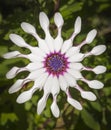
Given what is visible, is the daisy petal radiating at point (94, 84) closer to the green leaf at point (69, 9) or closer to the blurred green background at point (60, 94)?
the blurred green background at point (60, 94)

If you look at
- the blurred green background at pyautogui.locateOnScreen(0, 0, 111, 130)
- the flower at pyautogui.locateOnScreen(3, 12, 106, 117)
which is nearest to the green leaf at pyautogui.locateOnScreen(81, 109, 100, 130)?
the blurred green background at pyautogui.locateOnScreen(0, 0, 111, 130)

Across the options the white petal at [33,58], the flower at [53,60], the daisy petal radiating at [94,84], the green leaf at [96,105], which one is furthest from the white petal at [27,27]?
the green leaf at [96,105]

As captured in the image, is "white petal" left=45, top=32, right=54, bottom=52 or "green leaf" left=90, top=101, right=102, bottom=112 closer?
"white petal" left=45, top=32, right=54, bottom=52

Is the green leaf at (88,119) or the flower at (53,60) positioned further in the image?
the green leaf at (88,119)

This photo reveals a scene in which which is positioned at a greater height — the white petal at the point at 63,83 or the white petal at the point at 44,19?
the white petal at the point at 44,19

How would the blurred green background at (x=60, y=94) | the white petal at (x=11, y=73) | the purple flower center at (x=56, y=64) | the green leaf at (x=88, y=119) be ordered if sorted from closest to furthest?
the white petal at (x=11, y=73) < the purple flower center at (x=56, y=64) < the blurred green background at (x=60, y=94) < the green leaf at (x=88, y=119)

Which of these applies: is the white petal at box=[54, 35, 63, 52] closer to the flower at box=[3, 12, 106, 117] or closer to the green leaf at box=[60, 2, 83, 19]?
the flower at box=[3, 12, 106, 117]

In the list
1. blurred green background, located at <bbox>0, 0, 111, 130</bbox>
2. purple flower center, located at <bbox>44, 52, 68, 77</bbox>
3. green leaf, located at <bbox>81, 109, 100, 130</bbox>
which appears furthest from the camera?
green leaf, located at <bbox>81, 109, 100, 130</bbox>

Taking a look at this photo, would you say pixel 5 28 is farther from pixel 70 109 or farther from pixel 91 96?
pixel 91 96

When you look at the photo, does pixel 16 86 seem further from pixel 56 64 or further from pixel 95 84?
pixel 95 84
